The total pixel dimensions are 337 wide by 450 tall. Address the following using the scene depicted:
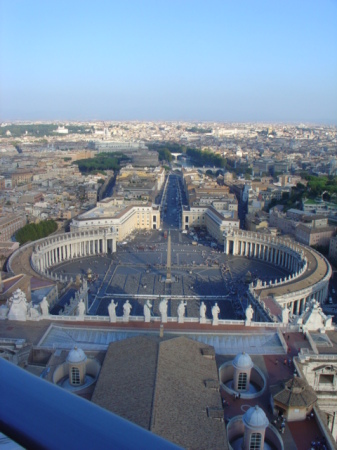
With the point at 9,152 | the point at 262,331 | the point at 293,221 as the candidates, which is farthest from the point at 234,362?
the point at 9,152

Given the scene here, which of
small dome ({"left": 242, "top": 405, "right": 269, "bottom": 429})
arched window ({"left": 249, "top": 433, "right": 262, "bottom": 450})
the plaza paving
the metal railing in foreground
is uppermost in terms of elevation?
the metal railing in foreground

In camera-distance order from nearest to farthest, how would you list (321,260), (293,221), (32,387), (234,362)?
(32,387), (234,362), (321,260), (293,221)

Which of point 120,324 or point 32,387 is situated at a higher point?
point 32,387

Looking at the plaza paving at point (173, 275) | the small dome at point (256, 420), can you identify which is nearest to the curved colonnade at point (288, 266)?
the plaza paving at point (173, 275)

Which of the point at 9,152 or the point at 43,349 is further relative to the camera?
the point at 9,152

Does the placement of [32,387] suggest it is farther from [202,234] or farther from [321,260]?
[202,234]

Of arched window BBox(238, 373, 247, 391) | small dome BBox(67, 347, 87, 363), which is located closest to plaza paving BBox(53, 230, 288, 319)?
arched window BBox(238, 373, 247, 391)

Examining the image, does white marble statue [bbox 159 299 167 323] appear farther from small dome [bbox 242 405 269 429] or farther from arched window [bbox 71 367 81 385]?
small dome [bbox 242 405 269 429]
